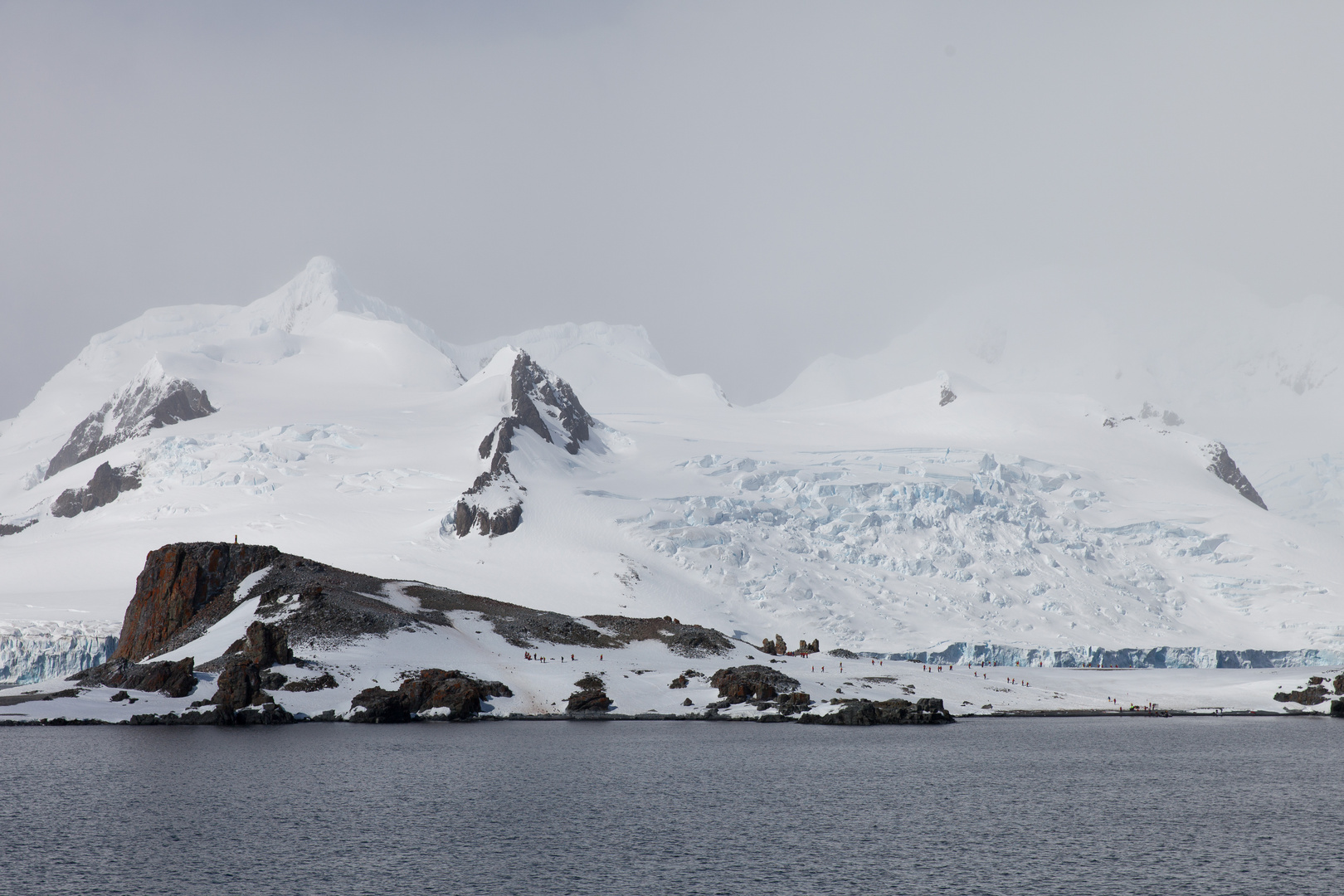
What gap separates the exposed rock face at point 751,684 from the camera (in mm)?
118062

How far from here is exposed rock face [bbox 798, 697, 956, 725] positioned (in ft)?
365

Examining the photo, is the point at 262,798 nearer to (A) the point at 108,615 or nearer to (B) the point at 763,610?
(A) the point at 108,615

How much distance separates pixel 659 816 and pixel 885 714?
63.4m

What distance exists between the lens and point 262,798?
5900 cm

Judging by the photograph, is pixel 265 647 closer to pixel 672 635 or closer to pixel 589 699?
pixel 589 699

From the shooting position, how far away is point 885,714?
113812 millimetres

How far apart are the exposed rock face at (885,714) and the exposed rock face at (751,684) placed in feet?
20.9

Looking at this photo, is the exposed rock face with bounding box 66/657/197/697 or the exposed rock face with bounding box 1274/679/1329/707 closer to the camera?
the exposed rock face with bounding box 66/657/197/697

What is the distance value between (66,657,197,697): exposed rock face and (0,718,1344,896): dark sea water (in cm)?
1407

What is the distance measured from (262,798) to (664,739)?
41584mm

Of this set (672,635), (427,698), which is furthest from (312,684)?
(672,635)

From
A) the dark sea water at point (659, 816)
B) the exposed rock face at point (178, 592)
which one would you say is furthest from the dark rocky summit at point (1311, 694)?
the exposed rock face at point (178, 592)

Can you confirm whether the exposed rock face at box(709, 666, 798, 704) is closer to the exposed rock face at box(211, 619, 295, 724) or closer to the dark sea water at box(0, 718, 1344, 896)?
the dark sea water at box(0, 718, 1344, 896)

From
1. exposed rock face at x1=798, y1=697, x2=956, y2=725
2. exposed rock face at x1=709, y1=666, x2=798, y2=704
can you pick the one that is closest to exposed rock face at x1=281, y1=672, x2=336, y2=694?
exposed rock face at x1=709, y1=666, x2=798, y2=704
